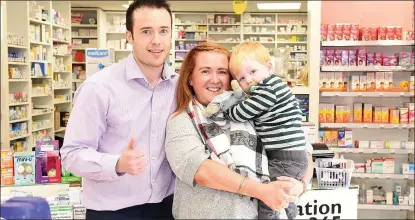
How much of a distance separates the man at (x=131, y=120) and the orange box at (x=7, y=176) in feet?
3.30

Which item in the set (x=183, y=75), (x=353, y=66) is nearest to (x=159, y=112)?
(x=183, y=75)

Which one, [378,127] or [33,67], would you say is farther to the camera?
[33,67]

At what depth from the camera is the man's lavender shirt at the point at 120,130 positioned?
2.07 m

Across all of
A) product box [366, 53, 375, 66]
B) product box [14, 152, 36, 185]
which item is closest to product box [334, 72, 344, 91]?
product box [366, 53, 375, 66]

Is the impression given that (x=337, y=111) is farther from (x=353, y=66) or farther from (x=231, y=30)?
(x=231, y=30)

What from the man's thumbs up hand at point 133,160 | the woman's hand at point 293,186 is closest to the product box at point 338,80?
the woman's hand at point 293,186

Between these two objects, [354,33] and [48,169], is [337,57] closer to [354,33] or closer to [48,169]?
[354,33]

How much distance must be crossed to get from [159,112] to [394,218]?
5.59 m

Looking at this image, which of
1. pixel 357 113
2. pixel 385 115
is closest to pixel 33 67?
pixel 357 113

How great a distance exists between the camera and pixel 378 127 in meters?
6.28

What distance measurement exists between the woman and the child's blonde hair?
5 centimetres

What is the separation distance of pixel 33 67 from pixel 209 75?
7785 millimetres

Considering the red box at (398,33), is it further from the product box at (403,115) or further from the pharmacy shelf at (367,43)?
the product box at (403,115)

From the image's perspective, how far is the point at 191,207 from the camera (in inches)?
→ 78.5
